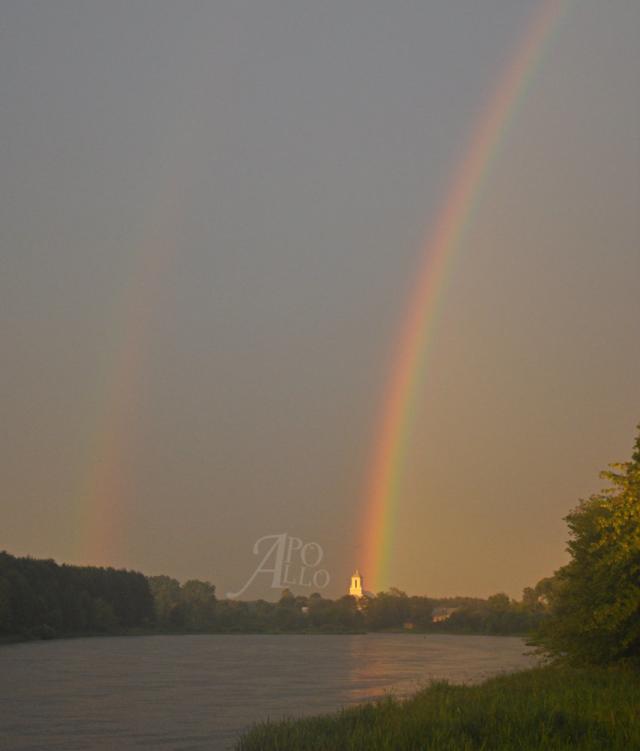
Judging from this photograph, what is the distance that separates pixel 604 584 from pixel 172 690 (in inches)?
1096

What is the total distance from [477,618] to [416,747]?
17229 centimetres

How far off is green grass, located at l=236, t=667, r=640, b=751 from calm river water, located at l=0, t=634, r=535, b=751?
429 centimetres

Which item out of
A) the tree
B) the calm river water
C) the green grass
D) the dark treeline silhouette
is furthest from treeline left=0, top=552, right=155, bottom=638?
the green grass

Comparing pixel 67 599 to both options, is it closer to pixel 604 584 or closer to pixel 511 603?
pixel 511 603

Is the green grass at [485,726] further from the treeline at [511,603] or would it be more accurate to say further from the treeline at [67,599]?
the treeline at [67,599]

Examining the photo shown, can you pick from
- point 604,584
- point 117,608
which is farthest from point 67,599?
point 604,584

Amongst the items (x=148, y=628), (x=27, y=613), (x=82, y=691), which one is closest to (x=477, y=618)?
(x=148, y=628)

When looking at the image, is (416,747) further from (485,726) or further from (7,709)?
(7,709)

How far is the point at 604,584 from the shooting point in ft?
121

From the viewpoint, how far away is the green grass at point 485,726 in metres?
24.1

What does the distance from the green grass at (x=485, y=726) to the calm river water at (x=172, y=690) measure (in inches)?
169

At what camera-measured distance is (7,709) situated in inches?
1727

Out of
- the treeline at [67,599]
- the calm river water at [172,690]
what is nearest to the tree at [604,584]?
the calm river water at [172,690]

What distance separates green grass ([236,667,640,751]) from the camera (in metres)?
24.1
